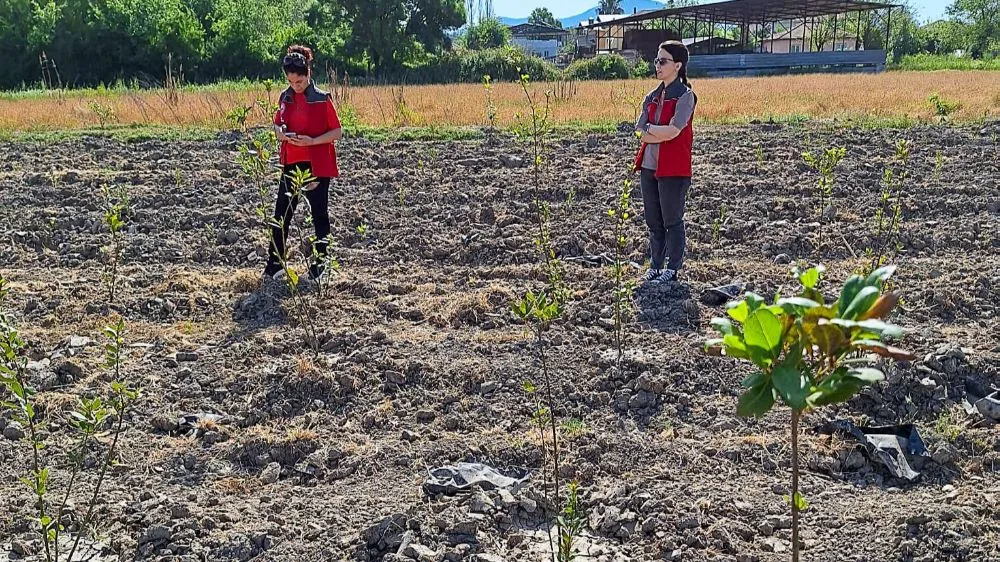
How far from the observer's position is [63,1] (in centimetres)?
3108

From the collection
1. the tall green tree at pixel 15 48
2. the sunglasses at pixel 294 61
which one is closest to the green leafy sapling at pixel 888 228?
the sunglasses at pixel 294 61

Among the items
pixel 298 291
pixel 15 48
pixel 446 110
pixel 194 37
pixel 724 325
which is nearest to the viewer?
pixel 724 325

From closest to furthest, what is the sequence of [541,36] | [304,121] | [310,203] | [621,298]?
[621,298]
[304,121]
[310,203]
[541,36]

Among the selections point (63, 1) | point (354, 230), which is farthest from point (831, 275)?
point (63, 1)

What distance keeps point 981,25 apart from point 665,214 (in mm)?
66783

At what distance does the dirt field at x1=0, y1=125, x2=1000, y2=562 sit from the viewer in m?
3.08

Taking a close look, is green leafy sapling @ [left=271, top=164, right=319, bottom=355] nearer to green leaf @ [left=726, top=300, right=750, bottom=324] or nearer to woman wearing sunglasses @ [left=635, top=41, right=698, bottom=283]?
woman wearing sunglasses @ [left=635, top=41, right=698, bottom=283]

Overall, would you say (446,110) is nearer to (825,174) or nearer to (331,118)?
(331,118)

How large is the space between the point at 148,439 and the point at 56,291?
7.94 ft

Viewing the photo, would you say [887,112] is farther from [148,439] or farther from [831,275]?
[148,439]

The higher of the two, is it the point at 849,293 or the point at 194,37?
the point at 194,37

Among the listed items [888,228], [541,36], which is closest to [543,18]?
[541,36]

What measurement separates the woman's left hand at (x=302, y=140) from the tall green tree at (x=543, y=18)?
11421cm

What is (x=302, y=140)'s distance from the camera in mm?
5453
